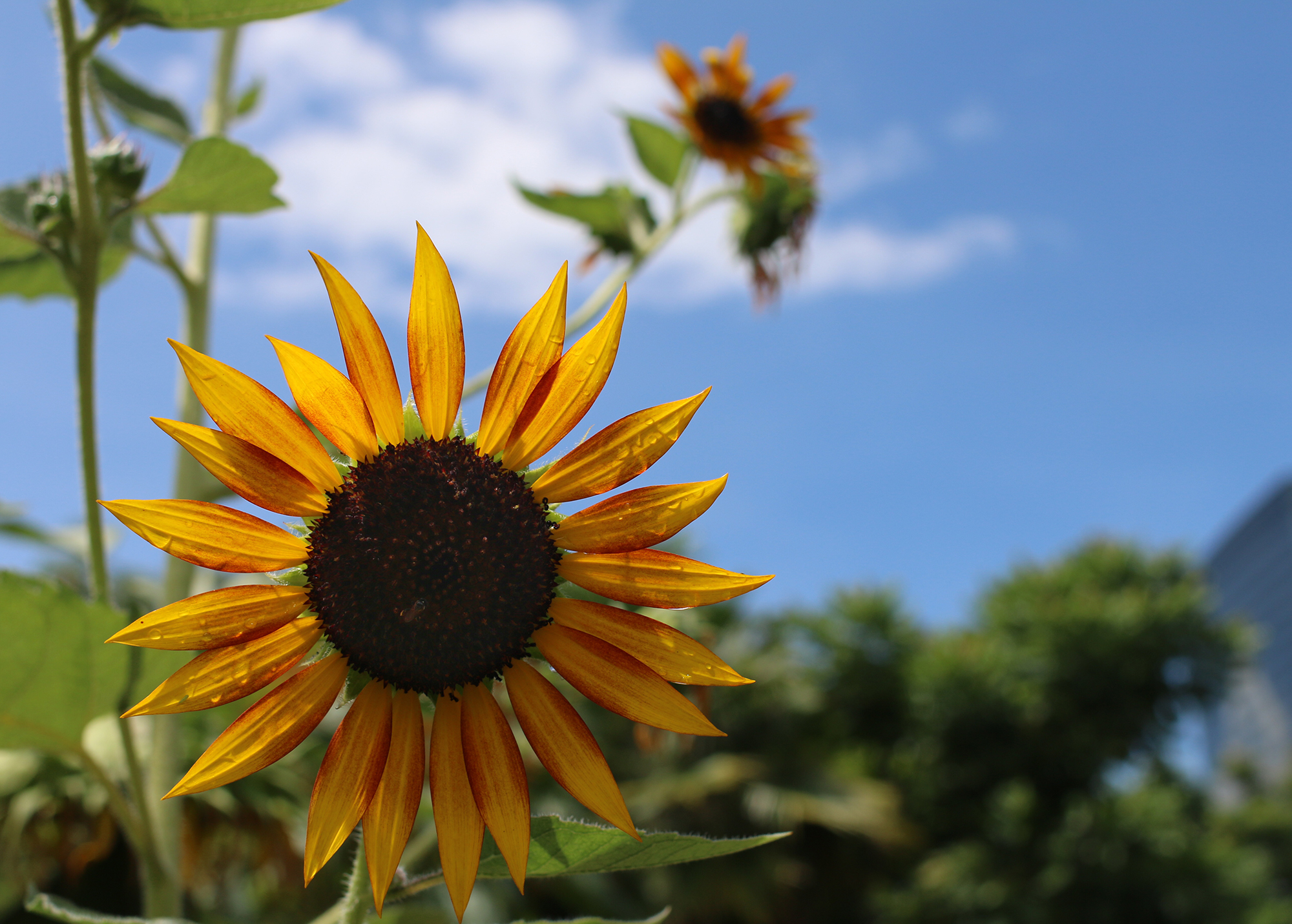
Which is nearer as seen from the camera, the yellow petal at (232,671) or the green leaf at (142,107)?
the yellow petal at (232,671)

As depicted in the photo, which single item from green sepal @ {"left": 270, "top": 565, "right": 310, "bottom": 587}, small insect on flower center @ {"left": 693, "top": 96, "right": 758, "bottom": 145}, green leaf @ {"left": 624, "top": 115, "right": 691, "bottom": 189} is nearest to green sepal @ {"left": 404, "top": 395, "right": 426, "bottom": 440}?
green sepal @ {"left": 270, "top": 565, "right": 310, "bottom": 587}

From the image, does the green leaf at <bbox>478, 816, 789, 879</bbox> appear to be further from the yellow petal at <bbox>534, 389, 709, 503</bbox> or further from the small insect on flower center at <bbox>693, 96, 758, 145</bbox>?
the small insect on flower center at <bbox>693, 96, 758, 145</bbox>

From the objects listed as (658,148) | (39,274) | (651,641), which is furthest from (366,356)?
(658,148)

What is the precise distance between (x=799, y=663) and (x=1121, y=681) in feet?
11.6

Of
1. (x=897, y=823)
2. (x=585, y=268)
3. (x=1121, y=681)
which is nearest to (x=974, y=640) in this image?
(x=1121, y=681)

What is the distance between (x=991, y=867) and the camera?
10328 mm

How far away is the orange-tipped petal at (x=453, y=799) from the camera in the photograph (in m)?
0.58

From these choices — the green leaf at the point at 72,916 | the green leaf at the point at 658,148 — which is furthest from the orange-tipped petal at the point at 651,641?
the green leaf at the point at 658,148

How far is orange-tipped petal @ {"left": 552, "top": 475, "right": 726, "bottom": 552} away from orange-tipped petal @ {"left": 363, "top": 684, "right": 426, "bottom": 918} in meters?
0.15

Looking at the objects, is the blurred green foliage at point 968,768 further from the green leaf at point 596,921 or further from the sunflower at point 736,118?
the green leaf at point 596,921

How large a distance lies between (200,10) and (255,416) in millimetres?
391

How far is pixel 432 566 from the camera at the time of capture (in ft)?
2.05

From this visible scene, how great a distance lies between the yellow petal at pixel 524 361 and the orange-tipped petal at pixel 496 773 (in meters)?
0.18

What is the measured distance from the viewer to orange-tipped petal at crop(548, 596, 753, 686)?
57 cm
